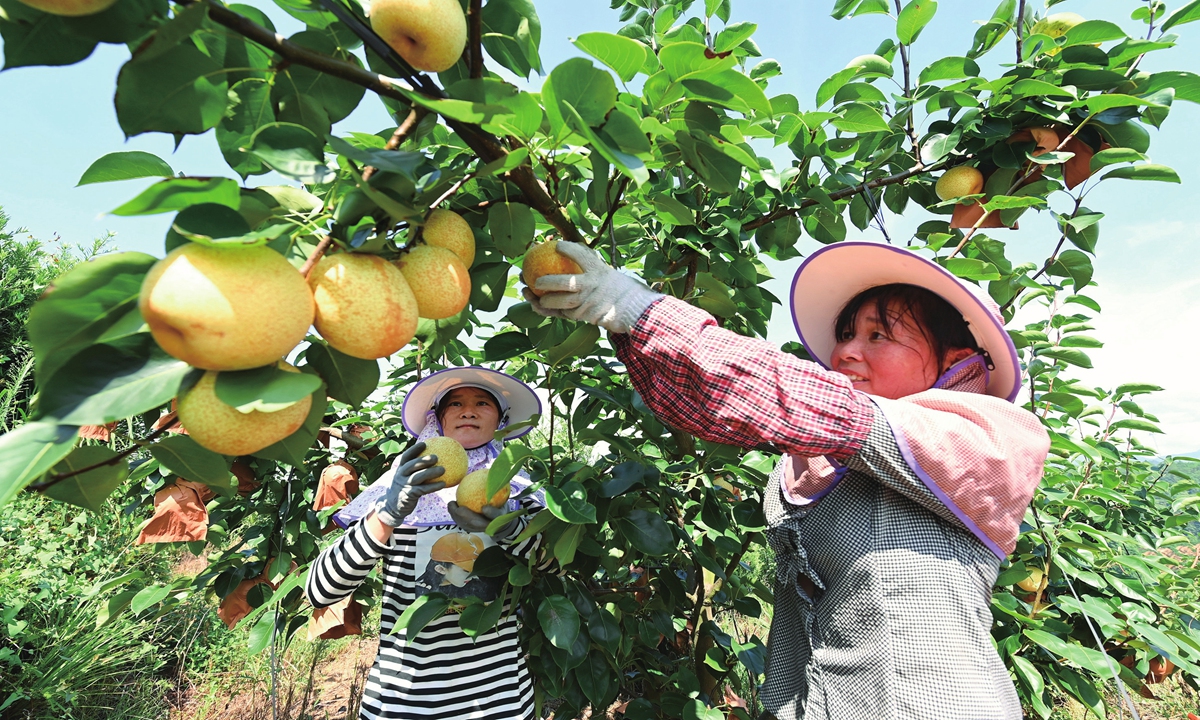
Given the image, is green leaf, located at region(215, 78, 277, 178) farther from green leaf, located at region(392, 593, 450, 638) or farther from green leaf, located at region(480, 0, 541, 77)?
green leaf, located at region(392, 593, 450, 638)

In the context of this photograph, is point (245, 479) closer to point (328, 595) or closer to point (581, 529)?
point (328, 595)

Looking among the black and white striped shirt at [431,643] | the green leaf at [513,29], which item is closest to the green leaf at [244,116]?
the green leaf at [513,29]

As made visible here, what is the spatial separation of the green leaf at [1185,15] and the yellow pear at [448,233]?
6.49ft

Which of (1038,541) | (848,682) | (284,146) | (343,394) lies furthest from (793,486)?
(1038,541)

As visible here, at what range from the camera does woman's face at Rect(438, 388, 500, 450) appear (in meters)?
2.14

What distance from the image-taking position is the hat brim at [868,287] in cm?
124

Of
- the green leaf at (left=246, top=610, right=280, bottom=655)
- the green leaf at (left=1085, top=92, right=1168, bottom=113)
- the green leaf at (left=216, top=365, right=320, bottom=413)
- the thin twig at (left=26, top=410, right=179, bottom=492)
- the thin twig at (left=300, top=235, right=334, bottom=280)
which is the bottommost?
the green leaf at (left=246, top=610, right=280, bottom=655)

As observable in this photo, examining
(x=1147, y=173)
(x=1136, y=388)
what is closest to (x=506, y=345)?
(x=1147, y=173)

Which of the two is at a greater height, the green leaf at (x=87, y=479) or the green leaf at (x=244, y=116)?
the green leaf at (x=244, y=116)

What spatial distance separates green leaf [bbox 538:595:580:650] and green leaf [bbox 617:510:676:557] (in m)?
0.24

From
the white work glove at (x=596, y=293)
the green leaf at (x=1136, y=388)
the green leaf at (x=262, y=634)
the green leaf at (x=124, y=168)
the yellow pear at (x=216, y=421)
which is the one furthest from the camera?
the green leaf at (x=1136, y=388)

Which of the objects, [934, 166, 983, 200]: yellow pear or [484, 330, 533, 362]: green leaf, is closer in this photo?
[484, 330, 533, 362]: green leaf

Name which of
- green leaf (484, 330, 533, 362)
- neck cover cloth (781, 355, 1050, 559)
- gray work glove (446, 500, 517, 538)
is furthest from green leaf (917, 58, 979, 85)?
gray work glove (446, 500, 517, 538)

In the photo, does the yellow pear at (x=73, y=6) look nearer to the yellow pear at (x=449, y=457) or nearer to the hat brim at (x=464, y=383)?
the yellow pear at (x=449, y=457)
